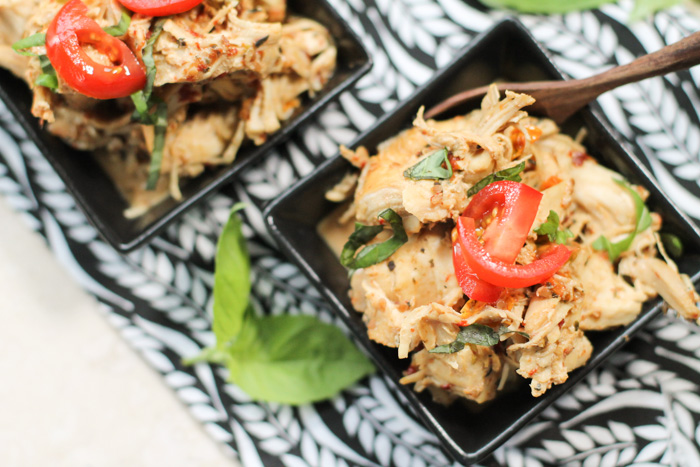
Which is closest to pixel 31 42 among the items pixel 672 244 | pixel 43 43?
pixel 43 43

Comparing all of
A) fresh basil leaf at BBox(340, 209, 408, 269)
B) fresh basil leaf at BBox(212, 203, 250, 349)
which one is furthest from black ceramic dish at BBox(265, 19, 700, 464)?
fresh basil leaf at BBox(212, 203, 250, 349)

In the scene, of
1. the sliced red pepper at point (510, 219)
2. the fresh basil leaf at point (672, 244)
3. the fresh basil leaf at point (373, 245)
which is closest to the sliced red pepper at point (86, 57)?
the fresh basil leaf at point (373, 245)

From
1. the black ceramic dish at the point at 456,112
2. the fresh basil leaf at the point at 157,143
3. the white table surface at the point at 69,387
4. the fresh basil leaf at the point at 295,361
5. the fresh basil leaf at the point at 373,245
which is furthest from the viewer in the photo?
the white table surface at the point at 69,387

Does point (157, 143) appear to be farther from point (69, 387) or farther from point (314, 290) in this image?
point (69, 387)

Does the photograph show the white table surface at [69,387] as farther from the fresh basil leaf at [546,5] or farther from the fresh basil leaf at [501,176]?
the fresh basil leaf at [546,5]

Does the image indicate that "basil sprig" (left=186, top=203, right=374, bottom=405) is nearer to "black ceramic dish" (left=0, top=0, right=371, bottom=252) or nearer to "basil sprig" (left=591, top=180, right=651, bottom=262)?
"black ceramic dish" (left=0, top=0, right=371, bottom=252)

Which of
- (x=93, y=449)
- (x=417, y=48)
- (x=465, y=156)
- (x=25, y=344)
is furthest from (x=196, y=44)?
(x=93, y=449)
